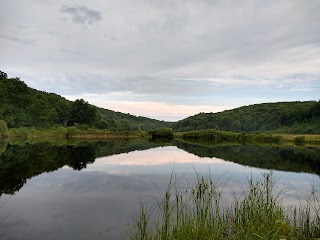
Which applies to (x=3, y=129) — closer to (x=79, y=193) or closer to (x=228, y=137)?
(x=228, y=137)

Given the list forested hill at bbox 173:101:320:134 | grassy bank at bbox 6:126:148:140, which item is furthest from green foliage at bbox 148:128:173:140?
forested hill at bbox 173:101:320:134

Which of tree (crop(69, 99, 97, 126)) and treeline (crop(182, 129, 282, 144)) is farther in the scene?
tree (crop(69, 99, 97, 126))

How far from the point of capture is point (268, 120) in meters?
127

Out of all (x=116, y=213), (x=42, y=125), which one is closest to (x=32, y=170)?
(x=116, y=213)

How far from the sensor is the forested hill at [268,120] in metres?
104

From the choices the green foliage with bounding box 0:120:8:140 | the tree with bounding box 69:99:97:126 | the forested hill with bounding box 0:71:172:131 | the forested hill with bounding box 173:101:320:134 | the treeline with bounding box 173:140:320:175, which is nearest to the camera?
the treeline with bounding box 173:140:320:175

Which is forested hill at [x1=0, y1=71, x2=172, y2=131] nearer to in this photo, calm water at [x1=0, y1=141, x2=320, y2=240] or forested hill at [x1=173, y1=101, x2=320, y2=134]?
forested hill at [x1=173, y1=101, x2=320, y2=134]

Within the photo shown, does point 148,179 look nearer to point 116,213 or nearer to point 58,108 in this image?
point 116,213

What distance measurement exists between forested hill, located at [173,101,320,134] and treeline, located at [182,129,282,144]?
2706 cm

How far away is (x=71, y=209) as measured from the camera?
12.2 meters

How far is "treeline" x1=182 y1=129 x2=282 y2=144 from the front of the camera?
71.1 metres

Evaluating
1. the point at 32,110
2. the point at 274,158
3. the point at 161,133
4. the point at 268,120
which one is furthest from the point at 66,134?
the point at 268,120

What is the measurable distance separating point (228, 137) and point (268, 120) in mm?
58561

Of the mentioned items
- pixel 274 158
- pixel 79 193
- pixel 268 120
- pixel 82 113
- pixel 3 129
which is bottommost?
pixel 79 193
